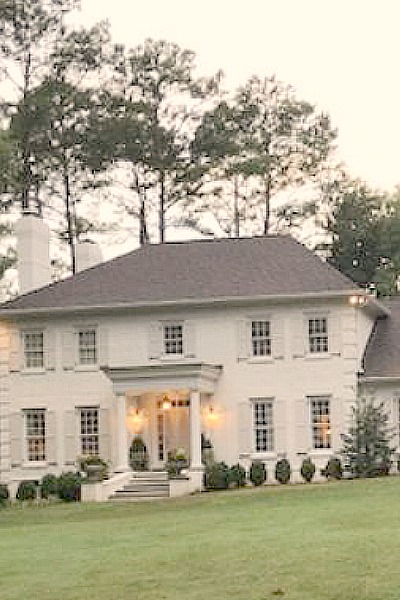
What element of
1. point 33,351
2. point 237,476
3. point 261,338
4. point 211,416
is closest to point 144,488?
point 237,476

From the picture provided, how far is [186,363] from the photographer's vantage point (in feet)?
126

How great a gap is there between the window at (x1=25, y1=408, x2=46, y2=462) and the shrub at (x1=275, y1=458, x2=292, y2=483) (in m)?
6.95

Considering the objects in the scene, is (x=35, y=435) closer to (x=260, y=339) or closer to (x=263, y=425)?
(x=263, y=425)

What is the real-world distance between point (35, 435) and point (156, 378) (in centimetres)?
441

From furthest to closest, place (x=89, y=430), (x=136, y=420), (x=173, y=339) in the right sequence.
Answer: (x=89, y=430) → (x=173, y=339) → (x=136, y=420)

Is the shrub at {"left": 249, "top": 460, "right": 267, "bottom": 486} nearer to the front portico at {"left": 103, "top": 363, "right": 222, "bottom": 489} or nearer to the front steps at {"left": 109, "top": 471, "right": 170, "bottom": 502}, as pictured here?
the front portico at {"left": 103, "top": 363, "right": 222, "bottom": 489}

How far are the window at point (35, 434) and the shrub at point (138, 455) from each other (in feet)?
8.92

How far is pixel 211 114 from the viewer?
56.1m

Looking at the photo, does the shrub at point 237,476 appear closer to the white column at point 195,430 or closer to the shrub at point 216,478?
the shrub at point 216,478

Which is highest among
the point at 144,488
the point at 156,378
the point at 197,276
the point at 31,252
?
the point at 31,252

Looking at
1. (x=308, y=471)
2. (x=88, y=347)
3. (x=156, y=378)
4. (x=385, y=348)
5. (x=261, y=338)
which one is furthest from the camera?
(x=385, y=348)

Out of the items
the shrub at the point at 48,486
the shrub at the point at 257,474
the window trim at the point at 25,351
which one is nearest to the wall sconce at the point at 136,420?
the shrub at the point at 48,486

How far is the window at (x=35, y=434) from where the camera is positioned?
39.8m

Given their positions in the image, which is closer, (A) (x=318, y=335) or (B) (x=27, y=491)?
(B) (x=27, y=491)
